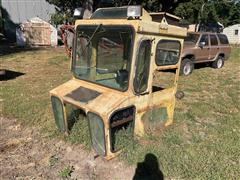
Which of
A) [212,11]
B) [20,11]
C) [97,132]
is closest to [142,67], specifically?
[97,132]

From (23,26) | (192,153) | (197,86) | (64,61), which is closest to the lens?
(192,153)

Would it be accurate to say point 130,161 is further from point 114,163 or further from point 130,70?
point 130,70

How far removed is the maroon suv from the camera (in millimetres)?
11703

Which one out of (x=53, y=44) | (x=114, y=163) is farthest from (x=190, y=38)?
(x=53, y=44)

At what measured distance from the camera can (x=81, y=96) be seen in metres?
4.56

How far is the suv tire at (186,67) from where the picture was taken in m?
11.5

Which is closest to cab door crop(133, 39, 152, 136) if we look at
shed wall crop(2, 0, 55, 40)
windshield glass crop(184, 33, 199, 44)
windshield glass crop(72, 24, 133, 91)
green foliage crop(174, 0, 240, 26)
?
windshield glass crop(72, 24, 133, 91)

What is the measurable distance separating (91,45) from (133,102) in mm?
1309

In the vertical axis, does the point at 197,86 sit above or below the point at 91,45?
below

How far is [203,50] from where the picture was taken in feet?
41.0

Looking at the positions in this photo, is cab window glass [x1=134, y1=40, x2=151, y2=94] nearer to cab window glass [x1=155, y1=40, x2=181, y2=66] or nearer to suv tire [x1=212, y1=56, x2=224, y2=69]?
cab window glass [x1=155, y1=40, x2=181, y2=66]

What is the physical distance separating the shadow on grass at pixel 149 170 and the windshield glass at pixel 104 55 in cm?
124

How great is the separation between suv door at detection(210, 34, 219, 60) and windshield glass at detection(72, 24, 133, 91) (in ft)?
30.9

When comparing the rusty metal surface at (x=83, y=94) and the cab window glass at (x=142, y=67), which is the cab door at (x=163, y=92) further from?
the rusty metal surface at (x=83, y=94)
